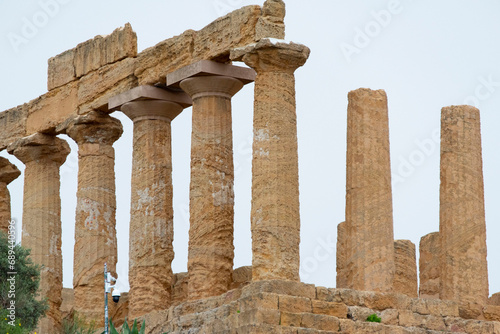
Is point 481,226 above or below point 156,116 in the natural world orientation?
below

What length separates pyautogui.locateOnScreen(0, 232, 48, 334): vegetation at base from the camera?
43.0 metres

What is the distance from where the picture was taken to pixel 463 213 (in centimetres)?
3984

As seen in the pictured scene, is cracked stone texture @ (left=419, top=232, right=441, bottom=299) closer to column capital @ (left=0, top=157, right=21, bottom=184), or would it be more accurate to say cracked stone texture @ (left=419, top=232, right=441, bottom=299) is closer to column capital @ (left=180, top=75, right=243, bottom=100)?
column capital @ (left=180, top=75, right=243, bottom=100)

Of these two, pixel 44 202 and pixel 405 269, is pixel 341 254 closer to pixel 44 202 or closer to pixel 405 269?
pixel 405 269

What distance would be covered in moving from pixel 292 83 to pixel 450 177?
5.02 metres

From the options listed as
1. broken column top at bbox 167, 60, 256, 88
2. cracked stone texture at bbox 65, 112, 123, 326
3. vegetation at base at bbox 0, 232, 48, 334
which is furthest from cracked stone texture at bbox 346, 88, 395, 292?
vegetation at base at bbox 0, 232, 48, 334

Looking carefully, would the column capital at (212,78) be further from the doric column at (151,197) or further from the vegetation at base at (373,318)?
the vegetation at base at (373,318)

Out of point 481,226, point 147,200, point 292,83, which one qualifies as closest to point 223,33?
point 292,83

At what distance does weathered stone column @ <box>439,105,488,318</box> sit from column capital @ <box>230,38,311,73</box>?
4.70 m

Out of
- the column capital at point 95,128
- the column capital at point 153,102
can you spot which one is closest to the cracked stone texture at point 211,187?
the column capital at point 153,102

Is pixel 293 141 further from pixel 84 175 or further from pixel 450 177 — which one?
pixel 84 175

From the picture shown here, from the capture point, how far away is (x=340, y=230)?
43.5 metres

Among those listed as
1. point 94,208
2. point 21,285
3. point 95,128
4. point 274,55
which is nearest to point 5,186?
point 95,128

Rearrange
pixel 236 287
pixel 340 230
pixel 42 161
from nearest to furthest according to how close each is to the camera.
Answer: pixel 236 287 → pixel 340 230 → pixel 42 161
